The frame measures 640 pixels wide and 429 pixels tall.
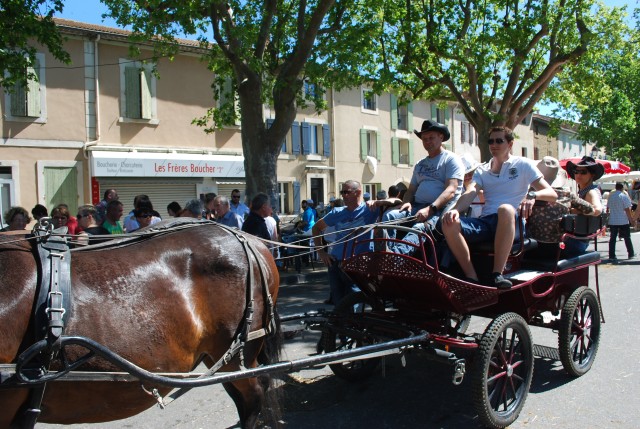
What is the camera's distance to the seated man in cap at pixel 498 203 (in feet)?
14.3

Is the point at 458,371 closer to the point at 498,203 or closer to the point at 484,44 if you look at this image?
the point at 498,203

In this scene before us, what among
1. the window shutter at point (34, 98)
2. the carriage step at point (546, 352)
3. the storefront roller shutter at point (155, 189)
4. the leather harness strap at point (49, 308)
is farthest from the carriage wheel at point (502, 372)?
the window shutter at point (34, 98)

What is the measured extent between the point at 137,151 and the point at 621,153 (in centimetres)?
3071

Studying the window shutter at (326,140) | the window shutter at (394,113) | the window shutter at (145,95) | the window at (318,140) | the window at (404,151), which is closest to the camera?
the window shutter at (145,95)

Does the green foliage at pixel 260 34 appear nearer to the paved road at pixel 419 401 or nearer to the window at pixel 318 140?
the paved road at pixel 419 401

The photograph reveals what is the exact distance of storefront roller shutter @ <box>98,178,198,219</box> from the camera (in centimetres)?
1955

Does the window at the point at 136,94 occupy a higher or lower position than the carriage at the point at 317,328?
higher

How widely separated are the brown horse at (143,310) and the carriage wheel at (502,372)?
5.06 ft

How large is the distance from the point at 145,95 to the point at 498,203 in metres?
17.7

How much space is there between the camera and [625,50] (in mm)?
16062

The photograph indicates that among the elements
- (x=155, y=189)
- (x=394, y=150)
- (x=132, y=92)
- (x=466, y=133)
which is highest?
(x=132, y=92)

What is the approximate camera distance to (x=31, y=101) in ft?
57.9

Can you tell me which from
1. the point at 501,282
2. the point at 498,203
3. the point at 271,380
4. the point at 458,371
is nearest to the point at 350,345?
the point at 458,371

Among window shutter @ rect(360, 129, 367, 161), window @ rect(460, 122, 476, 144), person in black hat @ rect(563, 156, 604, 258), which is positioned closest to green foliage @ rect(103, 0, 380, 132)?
person in black hat @ rect(563, 156, 604, 258)
